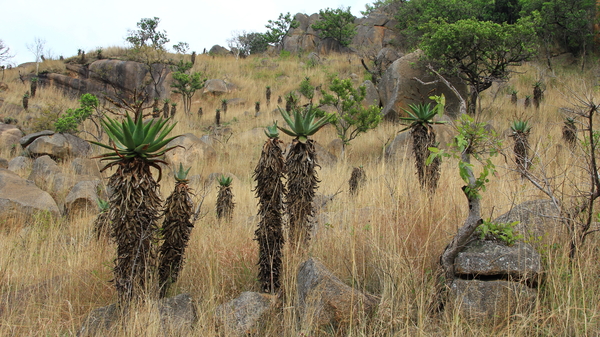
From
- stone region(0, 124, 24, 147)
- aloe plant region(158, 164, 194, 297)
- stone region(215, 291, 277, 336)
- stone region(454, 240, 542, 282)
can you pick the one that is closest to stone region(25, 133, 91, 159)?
stone region(0, 124, 24, 147)

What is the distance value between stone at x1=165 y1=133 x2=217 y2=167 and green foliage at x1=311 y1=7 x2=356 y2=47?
2787 centimetres

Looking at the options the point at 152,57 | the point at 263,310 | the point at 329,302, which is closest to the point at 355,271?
the point at 329,302

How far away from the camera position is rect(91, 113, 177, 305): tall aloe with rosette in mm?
2920

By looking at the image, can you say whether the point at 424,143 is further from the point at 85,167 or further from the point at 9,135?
the point at 9,135

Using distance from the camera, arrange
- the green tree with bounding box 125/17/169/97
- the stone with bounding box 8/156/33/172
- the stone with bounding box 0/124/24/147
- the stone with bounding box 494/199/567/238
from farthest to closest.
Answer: the green tree with bounding box 125/17/169/97 < the stone with bounding box 0/124/24/147 < the stone with bounding box 8/156/33/172 < the stone with bounding box 494/199/567/238

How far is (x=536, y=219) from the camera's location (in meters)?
3.47

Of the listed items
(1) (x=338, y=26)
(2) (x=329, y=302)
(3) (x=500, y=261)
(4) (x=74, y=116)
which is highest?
(1) (x=338, y=26)

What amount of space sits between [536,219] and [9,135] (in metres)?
18.1

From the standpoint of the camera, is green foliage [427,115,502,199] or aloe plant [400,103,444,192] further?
aloe plant [400,103,444,192]

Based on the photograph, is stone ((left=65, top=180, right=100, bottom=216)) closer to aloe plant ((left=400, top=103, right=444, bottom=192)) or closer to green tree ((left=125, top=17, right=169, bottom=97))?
aloe plant ((left=400, top=103, right=444, bottom=192))

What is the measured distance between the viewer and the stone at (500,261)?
279 centimetres

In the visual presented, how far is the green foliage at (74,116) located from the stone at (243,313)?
14.0m

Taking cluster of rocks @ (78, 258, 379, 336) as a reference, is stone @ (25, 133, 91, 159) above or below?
above

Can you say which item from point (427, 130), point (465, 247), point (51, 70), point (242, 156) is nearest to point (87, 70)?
point (51, 70)
